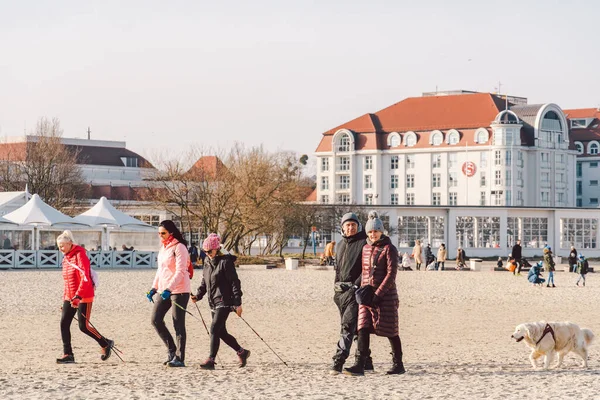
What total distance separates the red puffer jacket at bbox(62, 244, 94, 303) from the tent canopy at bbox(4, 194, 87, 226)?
3373 centimetres

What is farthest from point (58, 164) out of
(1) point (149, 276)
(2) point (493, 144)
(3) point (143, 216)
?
(2) point (493, 144)

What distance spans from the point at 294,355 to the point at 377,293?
2823mm

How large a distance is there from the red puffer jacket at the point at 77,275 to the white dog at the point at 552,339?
4650 millimetres

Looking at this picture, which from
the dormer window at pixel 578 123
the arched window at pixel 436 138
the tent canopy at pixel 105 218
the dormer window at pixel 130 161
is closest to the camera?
the tent canopy at pixel 105 218

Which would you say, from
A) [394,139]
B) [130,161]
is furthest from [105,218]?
[130,161]

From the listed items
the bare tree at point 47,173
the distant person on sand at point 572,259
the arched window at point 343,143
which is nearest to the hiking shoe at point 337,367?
the distant person on sand at point 572,259

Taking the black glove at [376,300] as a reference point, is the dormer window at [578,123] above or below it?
above

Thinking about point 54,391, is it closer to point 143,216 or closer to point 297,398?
point 297,398

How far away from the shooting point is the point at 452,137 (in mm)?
115375

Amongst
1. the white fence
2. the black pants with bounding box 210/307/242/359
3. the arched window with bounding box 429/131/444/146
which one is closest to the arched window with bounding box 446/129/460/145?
the arched window with bounding box 429/131/444/146

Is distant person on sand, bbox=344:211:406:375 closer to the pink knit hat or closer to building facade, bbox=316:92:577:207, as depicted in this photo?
the pink knit hat

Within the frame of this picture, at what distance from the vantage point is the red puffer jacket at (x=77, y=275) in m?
13.1

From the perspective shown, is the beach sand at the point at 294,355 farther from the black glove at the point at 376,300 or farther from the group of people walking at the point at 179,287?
the black glove at the point at 376,300

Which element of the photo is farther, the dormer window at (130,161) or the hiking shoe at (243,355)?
the dormer window at (130,161)
